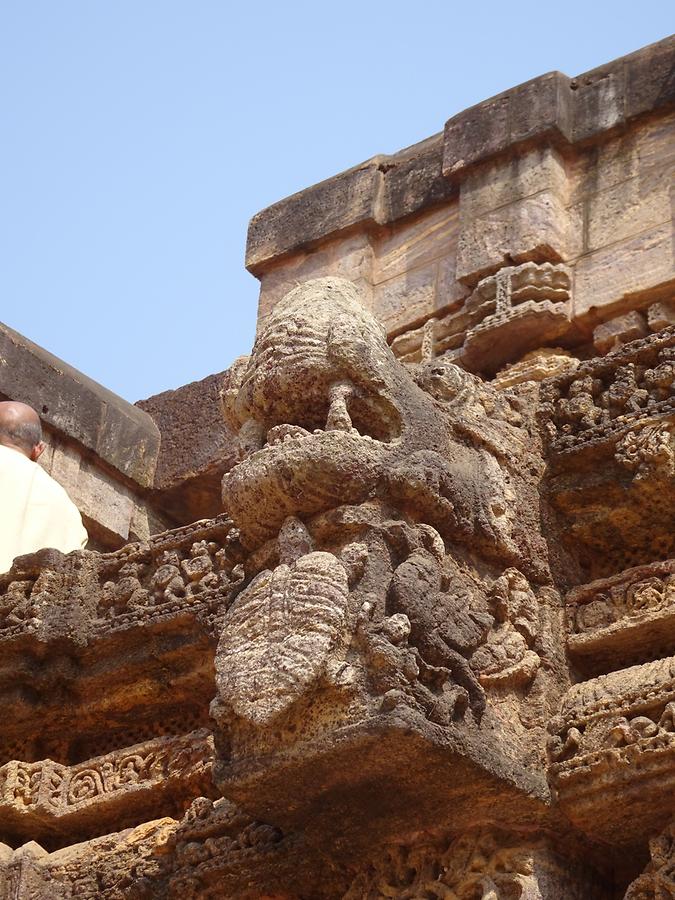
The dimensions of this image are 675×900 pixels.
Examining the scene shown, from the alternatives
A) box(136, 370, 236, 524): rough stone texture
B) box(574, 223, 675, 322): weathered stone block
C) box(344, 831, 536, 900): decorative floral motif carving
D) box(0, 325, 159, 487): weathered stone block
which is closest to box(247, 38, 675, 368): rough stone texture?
box(574, 223, 675, 322): weathered stone block

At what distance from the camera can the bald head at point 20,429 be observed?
8.34 meters

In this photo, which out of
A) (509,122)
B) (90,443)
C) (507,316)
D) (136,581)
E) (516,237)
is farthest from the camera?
(90,443)

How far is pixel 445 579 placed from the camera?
5.13 metres

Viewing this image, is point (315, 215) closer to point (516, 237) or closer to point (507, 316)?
point (516, 237)

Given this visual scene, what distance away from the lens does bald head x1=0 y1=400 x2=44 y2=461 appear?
27.3 ft

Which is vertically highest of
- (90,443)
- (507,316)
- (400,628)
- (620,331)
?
(90,443)

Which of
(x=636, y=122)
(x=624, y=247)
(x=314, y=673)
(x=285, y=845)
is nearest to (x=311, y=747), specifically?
(x=314, y=673)

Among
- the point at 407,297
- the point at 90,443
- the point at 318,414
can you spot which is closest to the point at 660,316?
the point at 407,297

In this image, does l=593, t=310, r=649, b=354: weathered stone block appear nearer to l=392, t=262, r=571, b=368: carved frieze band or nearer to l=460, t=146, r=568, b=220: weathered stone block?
l=392, t=262, r=571, b=368: carved frieze band

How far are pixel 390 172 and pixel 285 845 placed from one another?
14.6 feet

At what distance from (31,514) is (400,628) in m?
3.29

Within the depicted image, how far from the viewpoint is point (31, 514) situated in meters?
7.68

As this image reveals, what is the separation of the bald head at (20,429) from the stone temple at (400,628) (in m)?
1.77

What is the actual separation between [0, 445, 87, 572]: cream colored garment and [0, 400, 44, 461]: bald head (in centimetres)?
30
